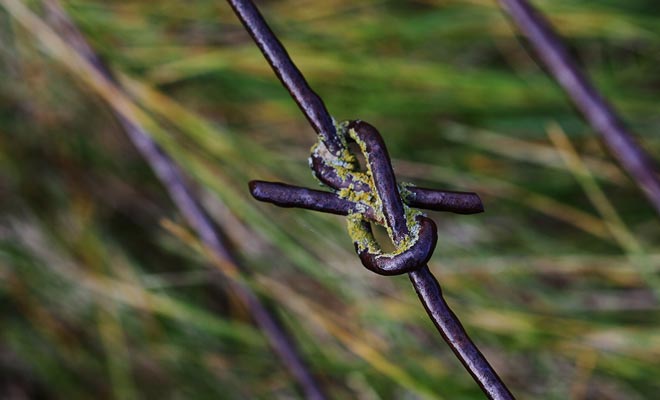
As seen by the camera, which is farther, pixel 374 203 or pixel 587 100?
pixel 587 100

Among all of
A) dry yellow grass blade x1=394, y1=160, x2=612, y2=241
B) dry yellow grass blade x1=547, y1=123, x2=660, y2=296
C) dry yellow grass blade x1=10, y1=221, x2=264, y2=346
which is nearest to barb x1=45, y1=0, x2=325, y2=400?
dry yellow grass blade x1=10, y1=221, x2=264, y2=346

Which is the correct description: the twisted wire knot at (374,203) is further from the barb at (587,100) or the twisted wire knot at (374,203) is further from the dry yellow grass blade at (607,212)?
the dry yellow grass blade at (607,212)

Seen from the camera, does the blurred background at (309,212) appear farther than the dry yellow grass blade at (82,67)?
Yes

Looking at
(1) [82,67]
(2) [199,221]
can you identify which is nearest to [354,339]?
(2) [199,221]

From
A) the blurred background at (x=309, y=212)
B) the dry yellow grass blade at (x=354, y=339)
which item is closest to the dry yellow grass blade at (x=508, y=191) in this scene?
the blurred background at (x=309, y=212)

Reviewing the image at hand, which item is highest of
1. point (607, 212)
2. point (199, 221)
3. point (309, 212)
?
point (199, 221)

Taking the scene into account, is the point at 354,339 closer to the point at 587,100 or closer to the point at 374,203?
the point at 587,100
